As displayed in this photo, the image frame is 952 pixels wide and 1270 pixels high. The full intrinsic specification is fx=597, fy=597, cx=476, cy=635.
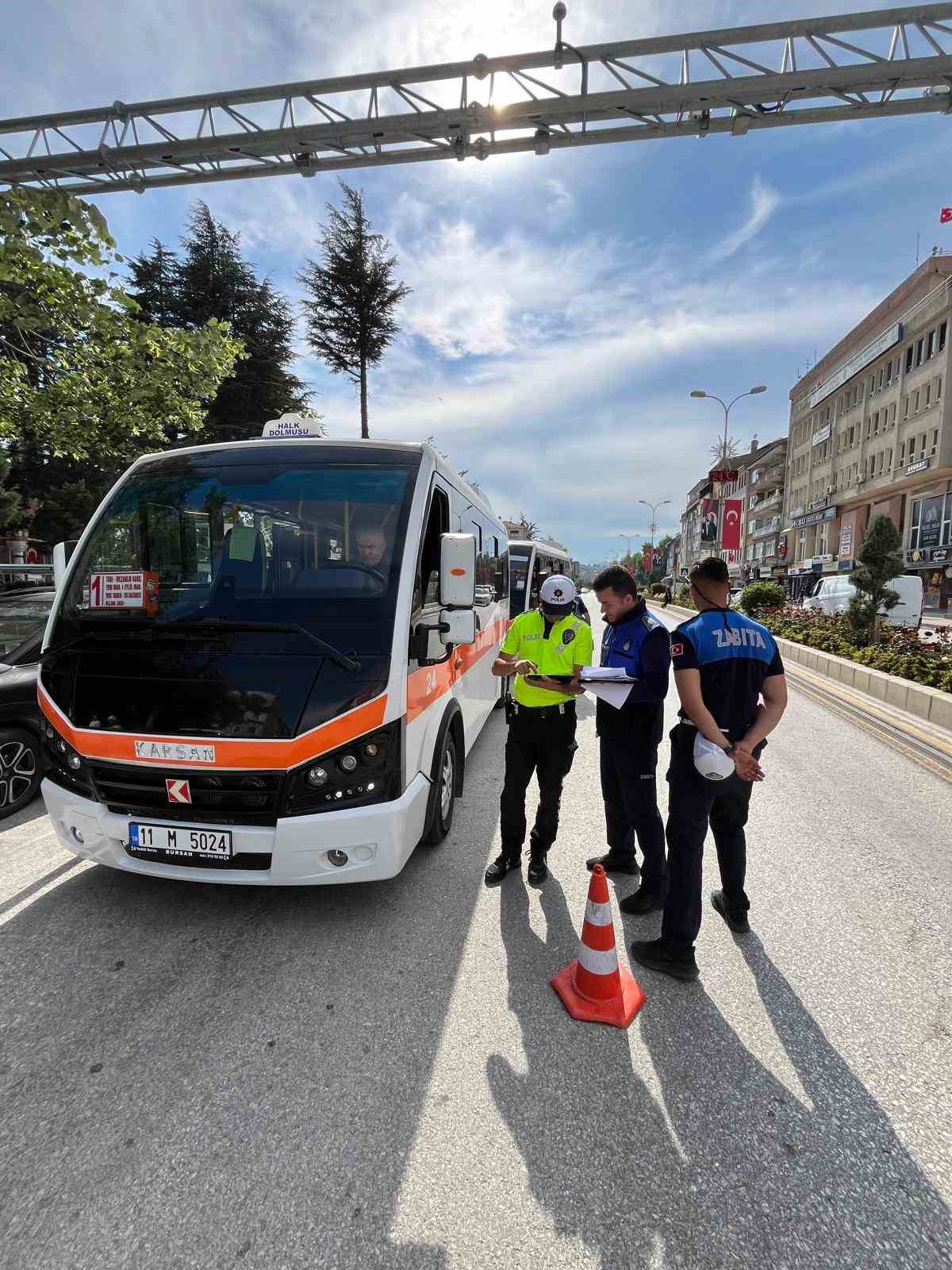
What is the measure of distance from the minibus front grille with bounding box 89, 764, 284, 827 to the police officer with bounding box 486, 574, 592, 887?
1.45m

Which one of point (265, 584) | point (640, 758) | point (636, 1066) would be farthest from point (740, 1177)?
point (265, 584)

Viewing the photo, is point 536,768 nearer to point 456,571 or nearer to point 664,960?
point 664,960

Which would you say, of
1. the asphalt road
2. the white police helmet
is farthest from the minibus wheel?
the white police helmet

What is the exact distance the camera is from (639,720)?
3.46m

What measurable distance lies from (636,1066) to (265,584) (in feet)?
9.33

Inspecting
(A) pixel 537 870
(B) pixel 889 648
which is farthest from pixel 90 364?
(B) pixel 889 648

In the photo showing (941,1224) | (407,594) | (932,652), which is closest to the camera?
(941,1224)

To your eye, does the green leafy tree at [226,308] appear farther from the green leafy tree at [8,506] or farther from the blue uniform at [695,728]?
the blue uniform at [695,728]

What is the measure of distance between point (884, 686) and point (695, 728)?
8965mm

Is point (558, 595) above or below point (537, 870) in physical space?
above

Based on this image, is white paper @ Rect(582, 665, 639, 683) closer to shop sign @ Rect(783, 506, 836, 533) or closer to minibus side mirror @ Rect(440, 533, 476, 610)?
minibus side mirror @ Rect(440, 533, 476, 610)

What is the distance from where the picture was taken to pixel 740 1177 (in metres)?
1.91

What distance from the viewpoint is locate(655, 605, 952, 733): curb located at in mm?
8062

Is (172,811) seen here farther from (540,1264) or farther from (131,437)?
(131,437)
